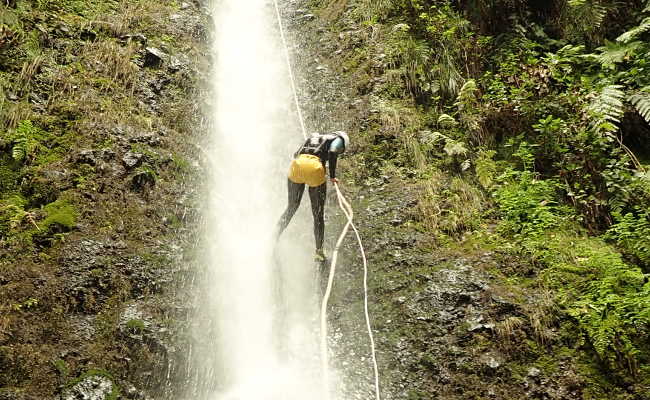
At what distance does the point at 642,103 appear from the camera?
595 centimetres

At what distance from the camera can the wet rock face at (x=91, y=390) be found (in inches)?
174

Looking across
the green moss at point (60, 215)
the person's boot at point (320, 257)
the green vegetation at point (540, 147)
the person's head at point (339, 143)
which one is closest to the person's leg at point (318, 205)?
the person's boot at point (320, 257)

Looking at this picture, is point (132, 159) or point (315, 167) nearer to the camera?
point (315, 167)

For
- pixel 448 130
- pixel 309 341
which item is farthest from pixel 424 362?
pixel 448 130

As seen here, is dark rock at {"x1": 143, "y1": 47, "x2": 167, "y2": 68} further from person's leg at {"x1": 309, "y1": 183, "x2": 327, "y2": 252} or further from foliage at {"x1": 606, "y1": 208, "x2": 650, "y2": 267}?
foliage at {"x1": 606, "y1": 208, "x2": 650, "y2": 267}

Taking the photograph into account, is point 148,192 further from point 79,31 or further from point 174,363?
point 79,31

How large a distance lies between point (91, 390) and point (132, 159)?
137 inches

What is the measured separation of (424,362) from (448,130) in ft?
13.7

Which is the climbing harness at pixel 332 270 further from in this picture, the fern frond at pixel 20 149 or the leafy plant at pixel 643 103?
the fern frond at pixel 20 149

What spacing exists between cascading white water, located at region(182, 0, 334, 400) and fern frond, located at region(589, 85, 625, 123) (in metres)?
4.55

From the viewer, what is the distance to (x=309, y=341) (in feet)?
18.9

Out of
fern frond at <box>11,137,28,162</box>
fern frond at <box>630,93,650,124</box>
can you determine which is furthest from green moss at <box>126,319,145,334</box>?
Answer: fern frond at <box>630,93,650,124</box>

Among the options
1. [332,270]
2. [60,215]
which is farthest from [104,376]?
[332,270]

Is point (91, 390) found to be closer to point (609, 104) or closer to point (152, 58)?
point (152, 58)
